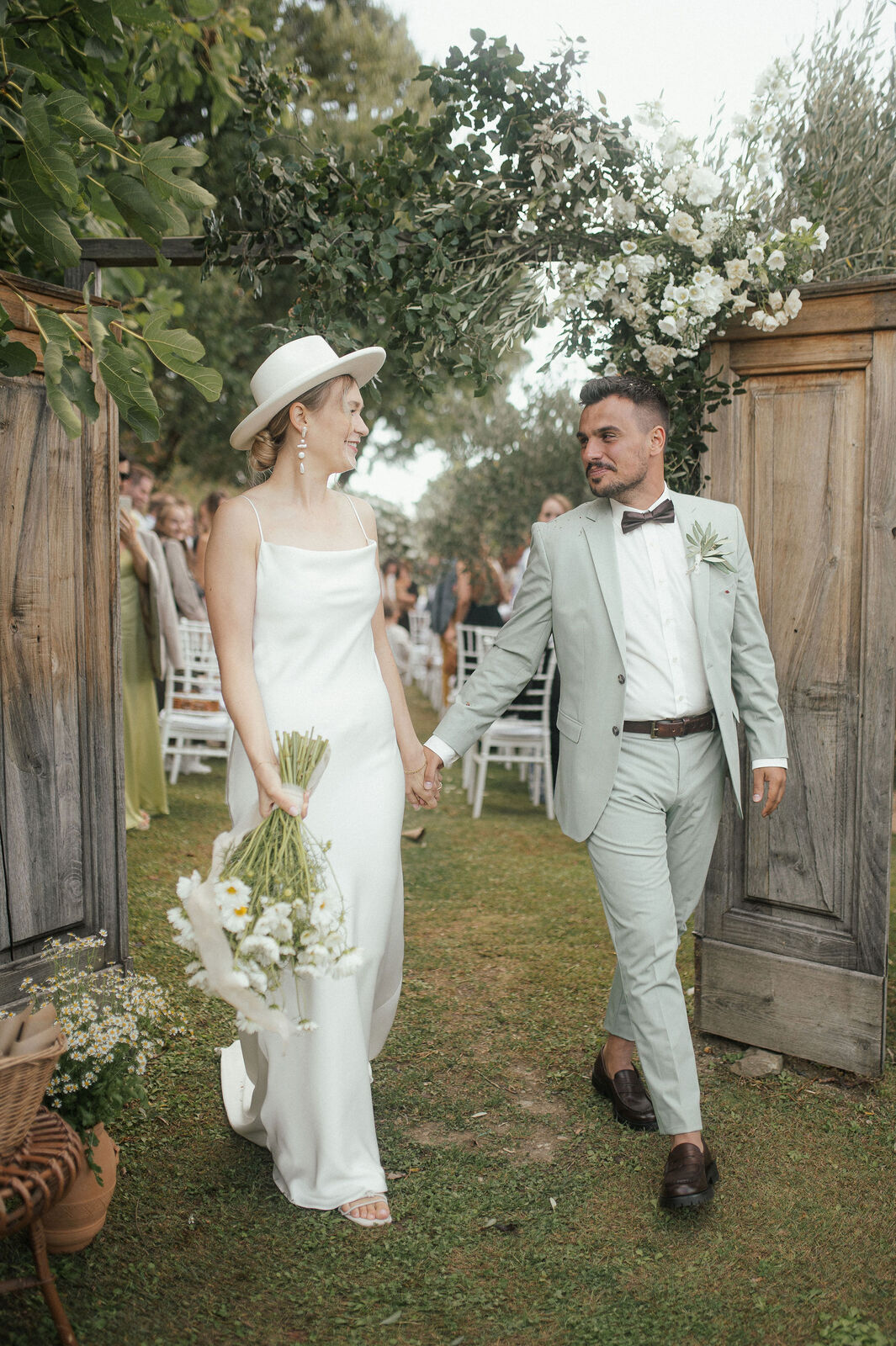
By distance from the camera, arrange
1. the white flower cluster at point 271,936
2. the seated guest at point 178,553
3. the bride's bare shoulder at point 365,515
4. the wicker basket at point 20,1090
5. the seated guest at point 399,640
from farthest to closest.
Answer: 1. the seated guest at point 399,640
2. the seated guest at point 178,553
3. the bride's bare shoulder at point 365,515
4. the white flower cluster at point 271,936
5. the wicker basket at point 20,1090

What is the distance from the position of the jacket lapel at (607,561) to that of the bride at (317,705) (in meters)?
0.68

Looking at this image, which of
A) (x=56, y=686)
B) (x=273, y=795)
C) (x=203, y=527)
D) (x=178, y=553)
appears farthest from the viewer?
(x=203, y=527)

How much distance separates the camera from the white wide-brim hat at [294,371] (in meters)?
3.00

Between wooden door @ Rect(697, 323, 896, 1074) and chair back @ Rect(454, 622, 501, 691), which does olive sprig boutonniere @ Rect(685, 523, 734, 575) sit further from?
chair back @ Rect(454, 622, 501, 691)

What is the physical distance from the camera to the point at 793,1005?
12.6 feet

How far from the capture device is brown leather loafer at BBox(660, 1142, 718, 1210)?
2.89 metres

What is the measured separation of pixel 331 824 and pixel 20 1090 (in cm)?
103

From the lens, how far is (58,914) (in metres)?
3.62

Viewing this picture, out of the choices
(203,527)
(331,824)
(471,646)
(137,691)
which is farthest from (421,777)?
→ (203,527)

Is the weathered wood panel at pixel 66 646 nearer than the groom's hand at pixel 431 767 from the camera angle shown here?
No

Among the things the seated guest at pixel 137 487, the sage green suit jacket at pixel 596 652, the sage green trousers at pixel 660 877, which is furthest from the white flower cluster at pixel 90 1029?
the seated guest at pixel 137 487

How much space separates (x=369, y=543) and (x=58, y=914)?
1.67m

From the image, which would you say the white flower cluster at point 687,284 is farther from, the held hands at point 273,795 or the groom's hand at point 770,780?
the held hands at point 273,795

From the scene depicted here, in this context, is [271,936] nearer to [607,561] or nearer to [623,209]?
[607,561]
